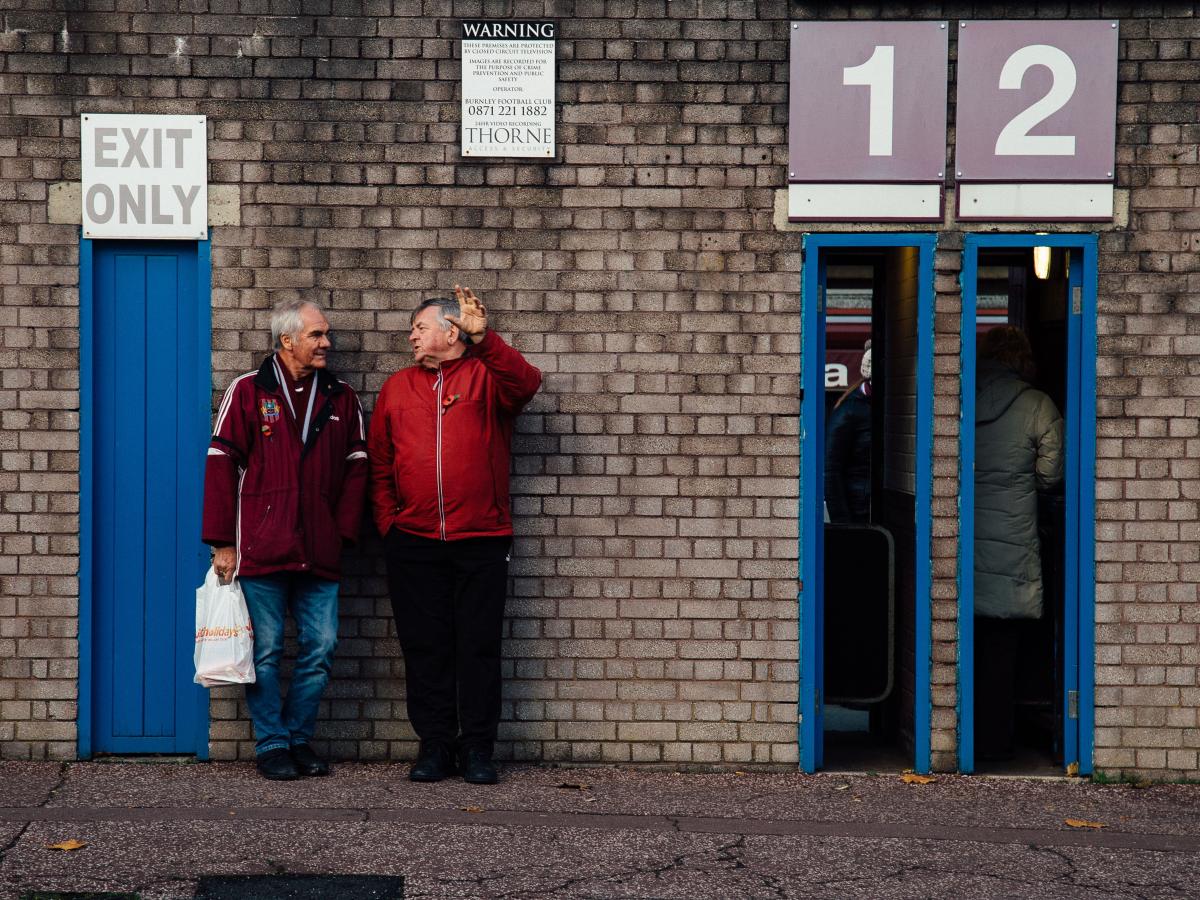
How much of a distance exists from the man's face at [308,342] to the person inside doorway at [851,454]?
2.58 meters

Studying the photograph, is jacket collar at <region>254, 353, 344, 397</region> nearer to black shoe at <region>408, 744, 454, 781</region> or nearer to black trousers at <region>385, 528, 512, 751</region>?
black trousers at <region>385, 528, 512, 751</region>

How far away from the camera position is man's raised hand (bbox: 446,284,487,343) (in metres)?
5.78

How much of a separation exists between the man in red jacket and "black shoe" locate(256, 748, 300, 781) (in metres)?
0.53

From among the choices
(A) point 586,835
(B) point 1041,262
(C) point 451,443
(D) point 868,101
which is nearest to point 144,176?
(C) point 451,443

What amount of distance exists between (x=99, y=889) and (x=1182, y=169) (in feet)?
17.0

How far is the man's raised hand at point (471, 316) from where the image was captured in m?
5.78

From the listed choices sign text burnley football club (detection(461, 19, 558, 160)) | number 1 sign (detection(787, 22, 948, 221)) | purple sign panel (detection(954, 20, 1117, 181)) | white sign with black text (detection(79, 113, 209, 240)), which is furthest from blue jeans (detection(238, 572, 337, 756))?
purple sign panel (detection(954, 20, 1117, 181))

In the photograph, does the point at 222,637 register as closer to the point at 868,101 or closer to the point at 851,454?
the point at 851,454

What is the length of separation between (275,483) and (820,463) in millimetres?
2373

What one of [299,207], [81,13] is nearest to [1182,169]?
[299,207]

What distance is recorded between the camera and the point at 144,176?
6316 mm

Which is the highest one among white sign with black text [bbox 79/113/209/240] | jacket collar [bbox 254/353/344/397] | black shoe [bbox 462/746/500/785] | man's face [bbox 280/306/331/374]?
white sign with black text [bbox 79/113/209/240]

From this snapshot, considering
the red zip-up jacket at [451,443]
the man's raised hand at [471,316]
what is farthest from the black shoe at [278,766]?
the man's raised hand at [471,316]

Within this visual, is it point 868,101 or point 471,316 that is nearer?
point 471,316
